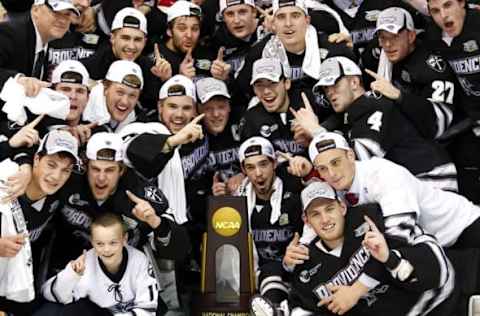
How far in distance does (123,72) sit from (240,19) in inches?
36.7

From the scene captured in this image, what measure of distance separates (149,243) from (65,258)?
0.41 meters

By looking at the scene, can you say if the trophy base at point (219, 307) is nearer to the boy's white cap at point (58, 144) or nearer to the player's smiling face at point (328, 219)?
the player's smiling face at point (328, 219)

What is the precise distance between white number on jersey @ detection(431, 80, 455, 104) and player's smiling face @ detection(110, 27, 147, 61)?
167 cm

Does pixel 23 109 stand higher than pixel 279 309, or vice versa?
pixel 23 109

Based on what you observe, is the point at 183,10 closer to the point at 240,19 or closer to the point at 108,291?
the point at 240,19

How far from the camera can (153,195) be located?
4605 millimetres

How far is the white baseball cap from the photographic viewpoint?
5191 millimetres

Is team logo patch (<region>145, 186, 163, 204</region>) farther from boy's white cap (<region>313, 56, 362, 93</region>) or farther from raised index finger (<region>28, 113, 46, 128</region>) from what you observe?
boy's white cap (<region>313, 56, 362, 93</region>)

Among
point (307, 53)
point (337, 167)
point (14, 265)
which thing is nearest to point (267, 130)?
point (307, 53)

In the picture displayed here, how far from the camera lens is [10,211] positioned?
4.21 metres

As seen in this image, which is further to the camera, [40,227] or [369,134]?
[369,134]

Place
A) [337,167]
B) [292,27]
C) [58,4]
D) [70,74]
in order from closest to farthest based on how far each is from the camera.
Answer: [337,167] → [70,74] → [58,4] → [292,27]

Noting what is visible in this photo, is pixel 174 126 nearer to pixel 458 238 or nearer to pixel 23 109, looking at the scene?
pixel 23 109

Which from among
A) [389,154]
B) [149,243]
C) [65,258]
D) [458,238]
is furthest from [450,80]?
[65,258]
